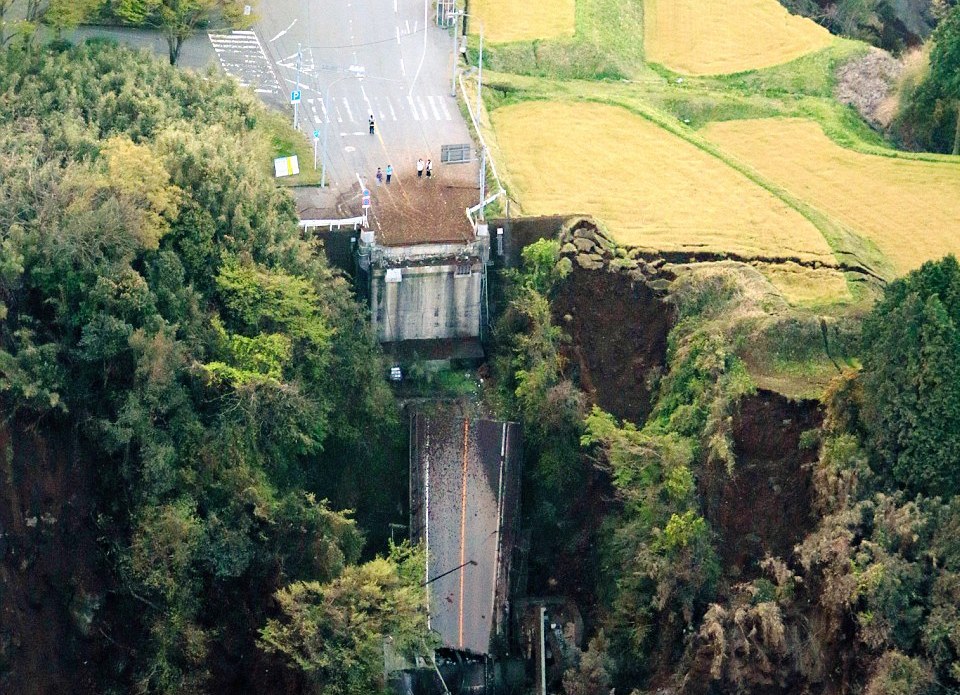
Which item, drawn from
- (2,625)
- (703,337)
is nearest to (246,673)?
(2,625)

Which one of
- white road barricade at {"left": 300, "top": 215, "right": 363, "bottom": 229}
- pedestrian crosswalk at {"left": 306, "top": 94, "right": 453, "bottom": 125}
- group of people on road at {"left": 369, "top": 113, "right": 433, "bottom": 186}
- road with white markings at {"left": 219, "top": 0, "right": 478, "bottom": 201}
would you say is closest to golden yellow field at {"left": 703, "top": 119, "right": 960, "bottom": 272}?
pedestrian crosswalk at {"left": 306, "top": 94, "right": 453, "bottom": 125}

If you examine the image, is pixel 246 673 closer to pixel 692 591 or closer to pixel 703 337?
pixel 692 591

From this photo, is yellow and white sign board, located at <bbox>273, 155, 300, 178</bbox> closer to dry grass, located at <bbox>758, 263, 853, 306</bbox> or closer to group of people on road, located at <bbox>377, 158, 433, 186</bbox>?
group of people on road, located at <bbox>377, 158, 433, 186</bbox>

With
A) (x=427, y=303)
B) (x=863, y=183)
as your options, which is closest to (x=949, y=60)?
(x=863, y=183)

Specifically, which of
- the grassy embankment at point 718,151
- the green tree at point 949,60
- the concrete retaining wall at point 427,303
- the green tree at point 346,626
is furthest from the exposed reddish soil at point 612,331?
the green tree at point 949,60

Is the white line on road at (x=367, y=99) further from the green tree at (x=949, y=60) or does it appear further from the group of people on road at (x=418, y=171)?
the green tree at (x=949, y=60)
